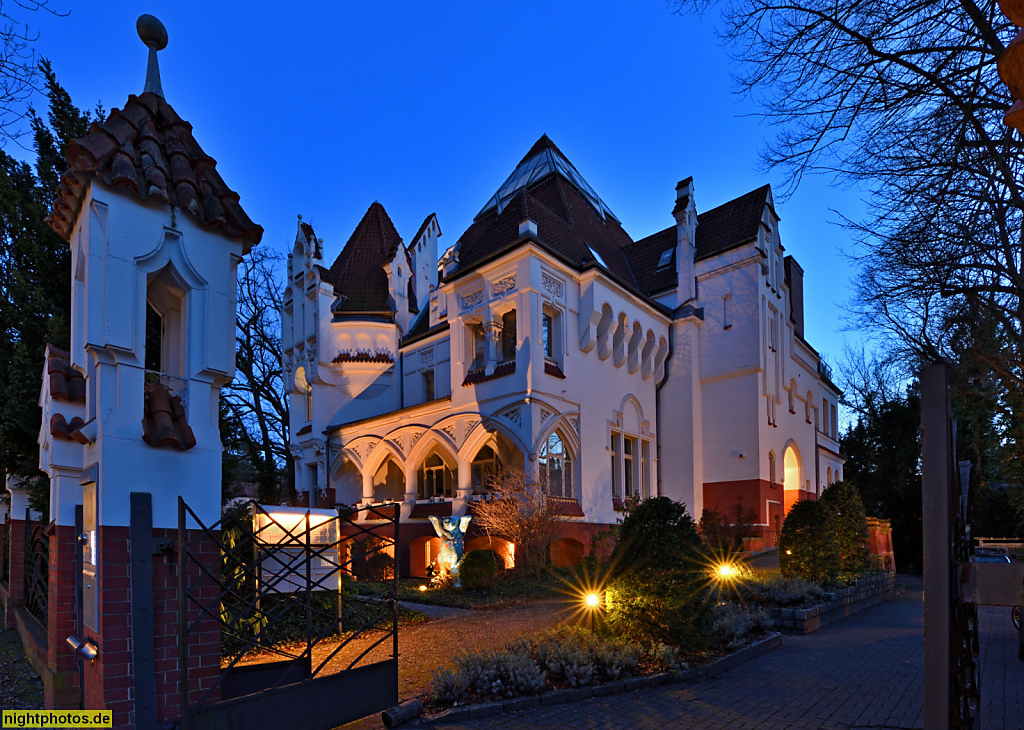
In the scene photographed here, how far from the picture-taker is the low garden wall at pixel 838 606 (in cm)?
1114

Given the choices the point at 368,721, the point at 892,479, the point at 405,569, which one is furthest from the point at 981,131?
the point at 892,479

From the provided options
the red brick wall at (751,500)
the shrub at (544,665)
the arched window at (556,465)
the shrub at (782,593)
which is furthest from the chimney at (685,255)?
the shrub at (544,665)

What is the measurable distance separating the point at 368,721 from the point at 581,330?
53.5 ft

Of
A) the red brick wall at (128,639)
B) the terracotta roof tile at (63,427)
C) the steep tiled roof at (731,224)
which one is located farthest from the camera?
the steep tiled roof at (731,224)

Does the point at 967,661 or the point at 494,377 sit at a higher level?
the point at 494,377

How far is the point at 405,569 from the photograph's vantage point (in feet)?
74.8

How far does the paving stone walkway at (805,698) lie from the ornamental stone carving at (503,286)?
12.9 m

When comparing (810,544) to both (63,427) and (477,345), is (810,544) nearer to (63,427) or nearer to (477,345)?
(477,345)

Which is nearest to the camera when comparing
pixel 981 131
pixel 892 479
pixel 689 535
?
pixel 981 131

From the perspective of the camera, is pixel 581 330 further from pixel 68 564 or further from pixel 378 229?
pixel 68 564

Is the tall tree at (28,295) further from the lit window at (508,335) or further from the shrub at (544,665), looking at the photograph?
the lit window at (508,335)

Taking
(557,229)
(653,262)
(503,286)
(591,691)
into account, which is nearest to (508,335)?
(503,286)

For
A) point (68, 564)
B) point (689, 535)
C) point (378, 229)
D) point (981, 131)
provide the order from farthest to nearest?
point (378, 229) < point (689, 535) < point (981, 131) < point (68, 564)

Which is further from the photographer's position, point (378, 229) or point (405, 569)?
point (378, 229)
